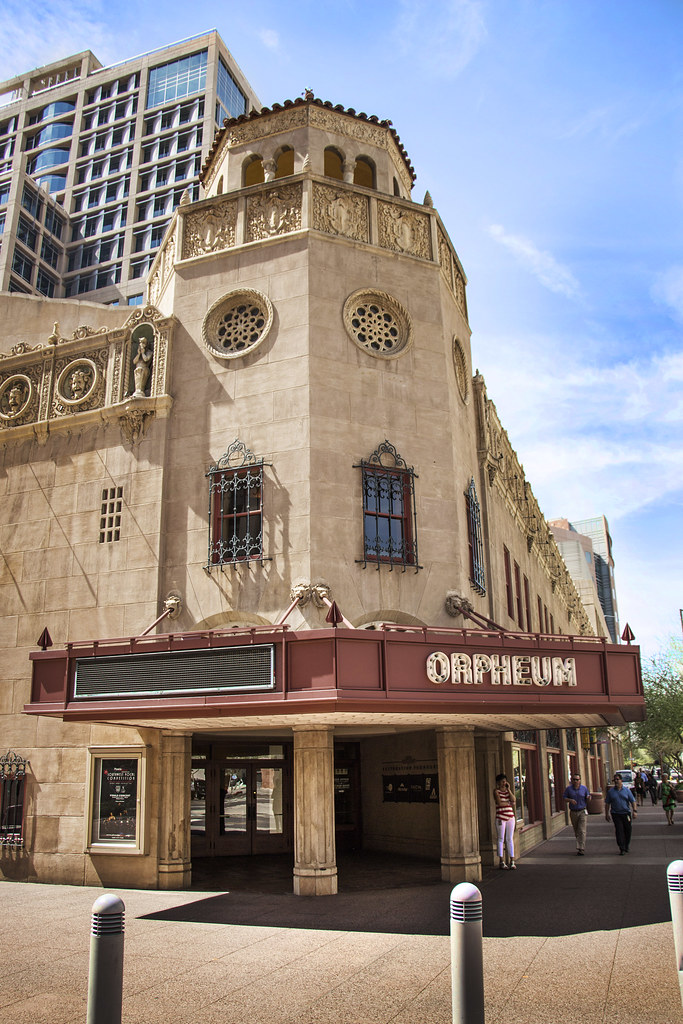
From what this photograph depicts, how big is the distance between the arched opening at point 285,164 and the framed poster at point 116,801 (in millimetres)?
15824

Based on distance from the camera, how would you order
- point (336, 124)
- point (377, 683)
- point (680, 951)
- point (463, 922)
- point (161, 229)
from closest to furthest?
point (463, 922)
point (680, 951)
point (377, 683)
point (336, 124)
point (161, 229)

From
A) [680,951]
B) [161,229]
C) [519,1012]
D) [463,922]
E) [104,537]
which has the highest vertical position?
[161,229]

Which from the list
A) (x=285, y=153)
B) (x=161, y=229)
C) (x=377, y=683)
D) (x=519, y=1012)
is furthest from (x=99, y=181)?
(x=519, y=1012)

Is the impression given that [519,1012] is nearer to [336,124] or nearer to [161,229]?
[336,124]

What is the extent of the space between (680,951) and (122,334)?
17258 millimetres

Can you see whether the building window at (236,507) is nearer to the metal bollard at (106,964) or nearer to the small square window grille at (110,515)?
the small square window grille at (110,515)

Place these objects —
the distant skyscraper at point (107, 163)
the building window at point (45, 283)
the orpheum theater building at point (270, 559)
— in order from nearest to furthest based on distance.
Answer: the orpheum theater building at point (270, 559), the distant skyscraper at point (107, 163), the building window at point (45, 283)

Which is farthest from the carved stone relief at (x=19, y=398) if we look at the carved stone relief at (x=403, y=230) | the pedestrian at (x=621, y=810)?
the pedestrian at (x=621, y=810)

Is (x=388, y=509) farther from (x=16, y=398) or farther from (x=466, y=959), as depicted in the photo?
(x=466, y=959)

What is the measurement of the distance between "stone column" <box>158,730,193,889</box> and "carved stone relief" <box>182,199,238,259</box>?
1161cm

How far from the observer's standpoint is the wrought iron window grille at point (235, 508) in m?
17.0

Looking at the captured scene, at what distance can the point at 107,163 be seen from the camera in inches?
3231

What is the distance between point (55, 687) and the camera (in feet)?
49.3

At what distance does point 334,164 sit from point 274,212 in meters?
4.14
